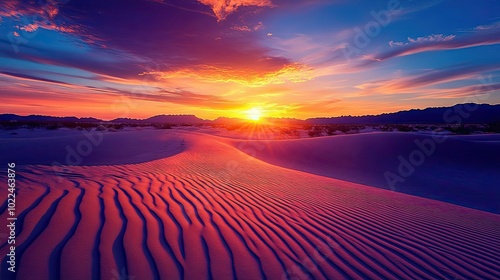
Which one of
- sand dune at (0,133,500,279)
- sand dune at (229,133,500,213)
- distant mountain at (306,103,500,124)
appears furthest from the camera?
distant mountain at (306,103,500,124)

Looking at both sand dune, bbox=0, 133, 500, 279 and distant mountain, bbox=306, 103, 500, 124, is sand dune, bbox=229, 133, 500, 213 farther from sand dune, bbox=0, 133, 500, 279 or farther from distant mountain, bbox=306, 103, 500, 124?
distant mountain, bbox=306, 103, 500, 124

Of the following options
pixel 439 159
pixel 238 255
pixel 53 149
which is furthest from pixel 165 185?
pixel 439 159

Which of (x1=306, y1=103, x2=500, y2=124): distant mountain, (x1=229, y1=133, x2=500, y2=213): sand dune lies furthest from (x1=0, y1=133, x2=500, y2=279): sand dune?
(x1=306, y1=103, x2=500, y2=124): distant mountain

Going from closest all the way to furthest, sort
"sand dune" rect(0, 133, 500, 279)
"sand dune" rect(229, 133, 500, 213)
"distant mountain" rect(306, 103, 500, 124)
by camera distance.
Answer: "sand dune" rect(0, 133, 500, 279) < "sand dune" rect(229, 133, 500, 213) < "distant mountain" rect(306, 103, 500, 124)

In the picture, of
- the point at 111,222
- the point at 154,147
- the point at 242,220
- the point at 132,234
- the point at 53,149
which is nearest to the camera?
the point at 132,234

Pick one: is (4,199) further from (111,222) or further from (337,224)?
(337,224)

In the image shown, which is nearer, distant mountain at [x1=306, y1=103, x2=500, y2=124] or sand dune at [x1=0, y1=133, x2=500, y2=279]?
→ sand dune at [x1=0, y1=133, x2=500, y2=279]

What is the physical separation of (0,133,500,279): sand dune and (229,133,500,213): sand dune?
546 cm

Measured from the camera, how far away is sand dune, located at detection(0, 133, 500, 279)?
8.93 ft

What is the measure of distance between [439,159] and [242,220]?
13.8 m

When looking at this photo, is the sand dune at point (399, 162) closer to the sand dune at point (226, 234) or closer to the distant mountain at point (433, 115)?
the sand dune at point (226, 234)

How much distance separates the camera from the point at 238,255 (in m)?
3.08

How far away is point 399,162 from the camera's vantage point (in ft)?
45.7

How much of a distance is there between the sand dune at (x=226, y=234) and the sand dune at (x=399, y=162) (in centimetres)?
546
